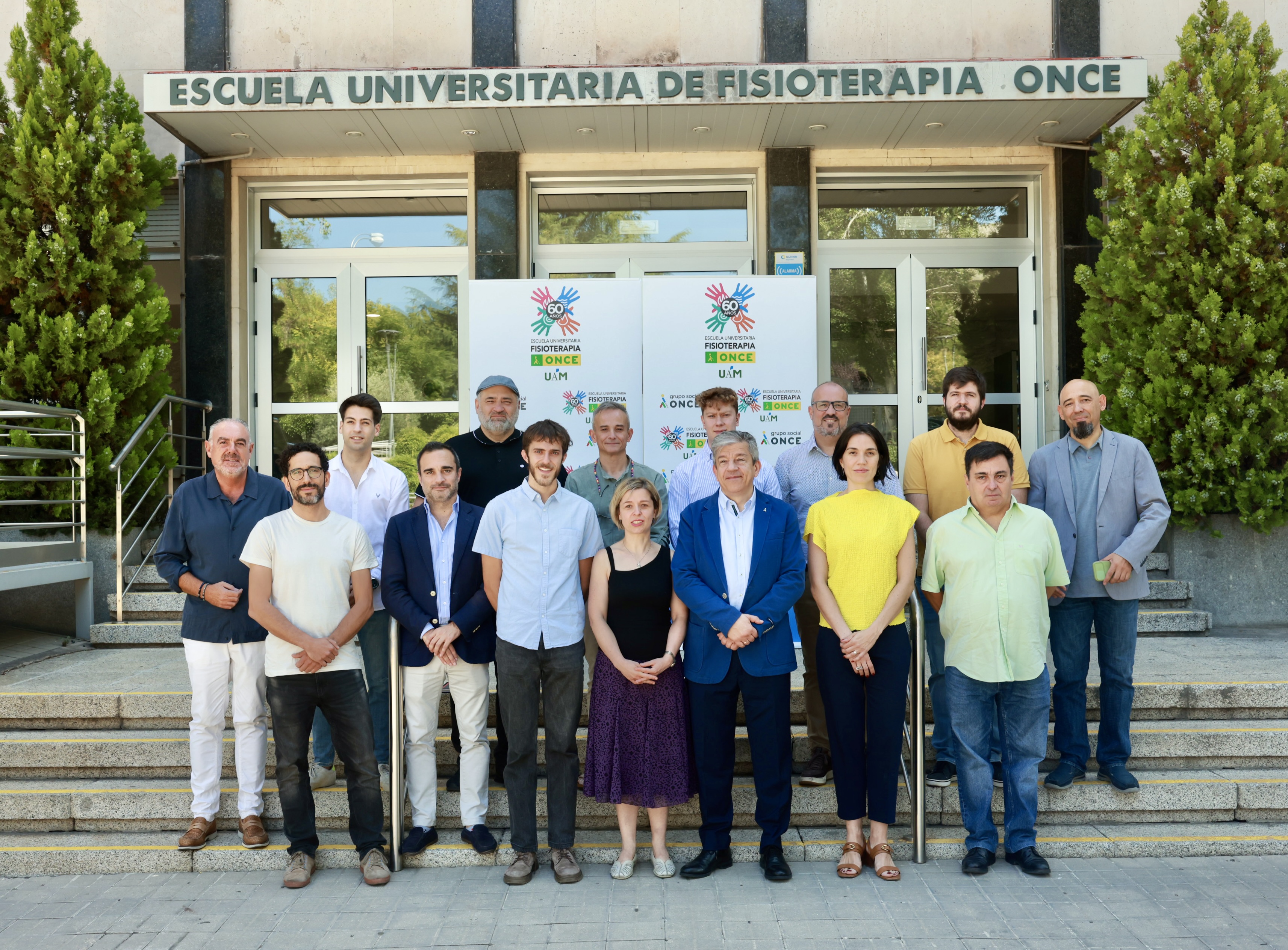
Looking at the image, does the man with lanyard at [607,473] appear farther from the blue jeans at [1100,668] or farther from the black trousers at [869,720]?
the blue jeans at [1100,668]

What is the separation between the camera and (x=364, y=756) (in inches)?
164

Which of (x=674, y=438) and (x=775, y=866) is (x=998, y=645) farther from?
(x=674, y=438)

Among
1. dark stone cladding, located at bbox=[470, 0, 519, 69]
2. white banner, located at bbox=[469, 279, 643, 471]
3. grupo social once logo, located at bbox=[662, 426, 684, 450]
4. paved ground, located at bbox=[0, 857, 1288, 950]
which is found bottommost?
paved ground, located at bbox=[0, 857, 1288, 950]

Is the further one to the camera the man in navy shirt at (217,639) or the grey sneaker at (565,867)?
the man in navy shirt at (217,639)

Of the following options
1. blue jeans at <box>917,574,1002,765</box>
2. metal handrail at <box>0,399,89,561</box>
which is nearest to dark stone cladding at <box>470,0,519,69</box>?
metal handrail at <box>0,399,89,561</box>

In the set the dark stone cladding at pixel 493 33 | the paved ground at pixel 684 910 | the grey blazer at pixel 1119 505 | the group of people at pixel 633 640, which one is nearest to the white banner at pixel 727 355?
the dark stone cladding at pixel 493 33

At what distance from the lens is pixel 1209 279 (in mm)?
6562

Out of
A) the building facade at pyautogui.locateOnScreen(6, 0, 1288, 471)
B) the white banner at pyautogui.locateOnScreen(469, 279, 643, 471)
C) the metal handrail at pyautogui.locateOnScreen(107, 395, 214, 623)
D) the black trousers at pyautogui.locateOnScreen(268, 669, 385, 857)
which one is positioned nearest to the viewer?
the black trousers at pyautogui.locateOnScreen(268, 669, 385, 857)

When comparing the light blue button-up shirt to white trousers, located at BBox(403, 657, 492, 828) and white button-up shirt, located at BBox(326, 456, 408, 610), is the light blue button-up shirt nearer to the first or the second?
white trousers, located at BBox(403, 657, 492, 828)

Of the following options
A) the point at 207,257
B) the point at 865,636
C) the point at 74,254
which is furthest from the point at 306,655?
the point at 207,257

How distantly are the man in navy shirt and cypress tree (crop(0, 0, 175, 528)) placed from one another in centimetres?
310

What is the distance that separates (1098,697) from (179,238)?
311 inches

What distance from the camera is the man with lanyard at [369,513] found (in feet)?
15.2

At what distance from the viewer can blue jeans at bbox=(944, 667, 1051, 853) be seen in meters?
4.09
